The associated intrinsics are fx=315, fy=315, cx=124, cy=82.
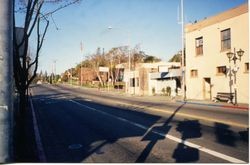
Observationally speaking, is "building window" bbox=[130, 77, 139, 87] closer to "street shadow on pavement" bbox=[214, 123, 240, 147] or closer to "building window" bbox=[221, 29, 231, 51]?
"building window" bbox=[221, 29, 231, 51]

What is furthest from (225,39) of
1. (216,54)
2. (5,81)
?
(5,81)

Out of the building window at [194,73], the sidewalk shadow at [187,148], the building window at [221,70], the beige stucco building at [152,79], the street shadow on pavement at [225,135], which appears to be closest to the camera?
the sidewalk shadow at [187,148]

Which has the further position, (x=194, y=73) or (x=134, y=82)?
(x=134, y=82)

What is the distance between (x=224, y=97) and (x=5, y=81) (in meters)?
25.6

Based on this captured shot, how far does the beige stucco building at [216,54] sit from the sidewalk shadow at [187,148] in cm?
1309

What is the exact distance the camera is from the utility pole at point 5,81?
12.0ft

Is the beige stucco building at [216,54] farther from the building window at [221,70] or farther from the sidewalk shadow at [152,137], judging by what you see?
the sidewalk shadow at [152,137]

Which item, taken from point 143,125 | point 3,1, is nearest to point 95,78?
point 143,125

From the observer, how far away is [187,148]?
8.70 m

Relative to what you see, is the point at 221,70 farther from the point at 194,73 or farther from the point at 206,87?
the point at 194,73

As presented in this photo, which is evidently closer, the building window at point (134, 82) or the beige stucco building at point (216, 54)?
the beige stucco building at point (216, 54)

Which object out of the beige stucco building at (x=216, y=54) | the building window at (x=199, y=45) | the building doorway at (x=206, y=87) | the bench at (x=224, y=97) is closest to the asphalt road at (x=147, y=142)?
the bench at (x=224, y=97)

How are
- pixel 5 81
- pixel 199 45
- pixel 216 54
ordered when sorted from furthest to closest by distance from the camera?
pixel 199 45, pixel 216 54, pixel 5 81

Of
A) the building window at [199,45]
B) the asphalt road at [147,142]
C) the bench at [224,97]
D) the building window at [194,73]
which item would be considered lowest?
the asphalt road at [147,142]
